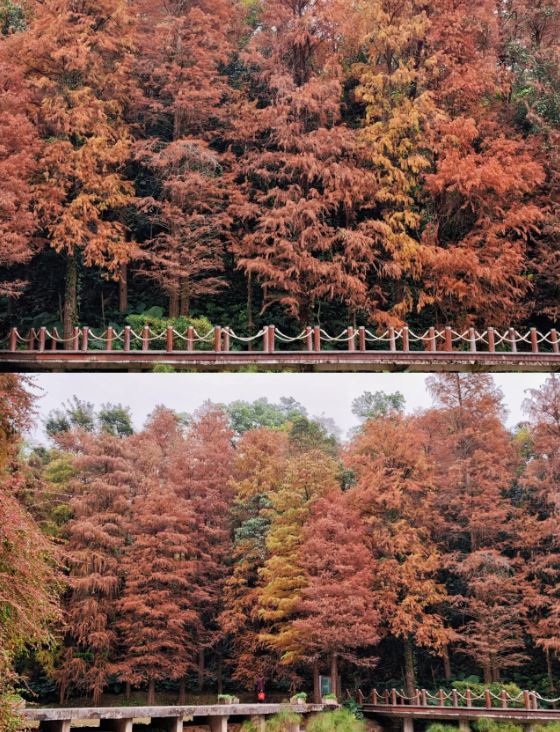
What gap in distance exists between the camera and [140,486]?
20.0 metres

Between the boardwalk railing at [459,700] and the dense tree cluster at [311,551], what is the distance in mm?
562

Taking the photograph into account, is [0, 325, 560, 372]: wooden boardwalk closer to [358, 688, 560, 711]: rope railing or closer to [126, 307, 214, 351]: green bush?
[126, 307, 214, 351]: green bush

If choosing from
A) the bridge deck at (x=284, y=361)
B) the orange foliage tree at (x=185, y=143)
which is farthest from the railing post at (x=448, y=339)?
the orange foliage tree at (x=185, y=143)

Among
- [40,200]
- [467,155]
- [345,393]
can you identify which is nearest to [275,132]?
[467,155]

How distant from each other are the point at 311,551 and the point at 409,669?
365 centimetres

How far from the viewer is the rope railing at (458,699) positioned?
55.9ft

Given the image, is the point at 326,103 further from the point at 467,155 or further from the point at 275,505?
the point at 275,505

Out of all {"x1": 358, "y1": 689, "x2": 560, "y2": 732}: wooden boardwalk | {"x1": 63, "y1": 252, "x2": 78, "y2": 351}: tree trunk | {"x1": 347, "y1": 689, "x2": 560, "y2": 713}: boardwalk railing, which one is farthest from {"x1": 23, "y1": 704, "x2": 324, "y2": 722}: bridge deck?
{"x1": 63, "y1": 252, "x2": 78, "y2": 351}: tree trunk

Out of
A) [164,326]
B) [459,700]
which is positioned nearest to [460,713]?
[459,700]

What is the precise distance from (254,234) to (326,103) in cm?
364

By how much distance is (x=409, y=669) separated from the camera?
62.9ft

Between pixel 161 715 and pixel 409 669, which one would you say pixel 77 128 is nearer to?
pixel 161 715

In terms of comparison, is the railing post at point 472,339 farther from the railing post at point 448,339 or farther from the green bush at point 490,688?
the green bush at point 490,688

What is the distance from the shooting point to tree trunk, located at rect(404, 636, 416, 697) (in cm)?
1895
